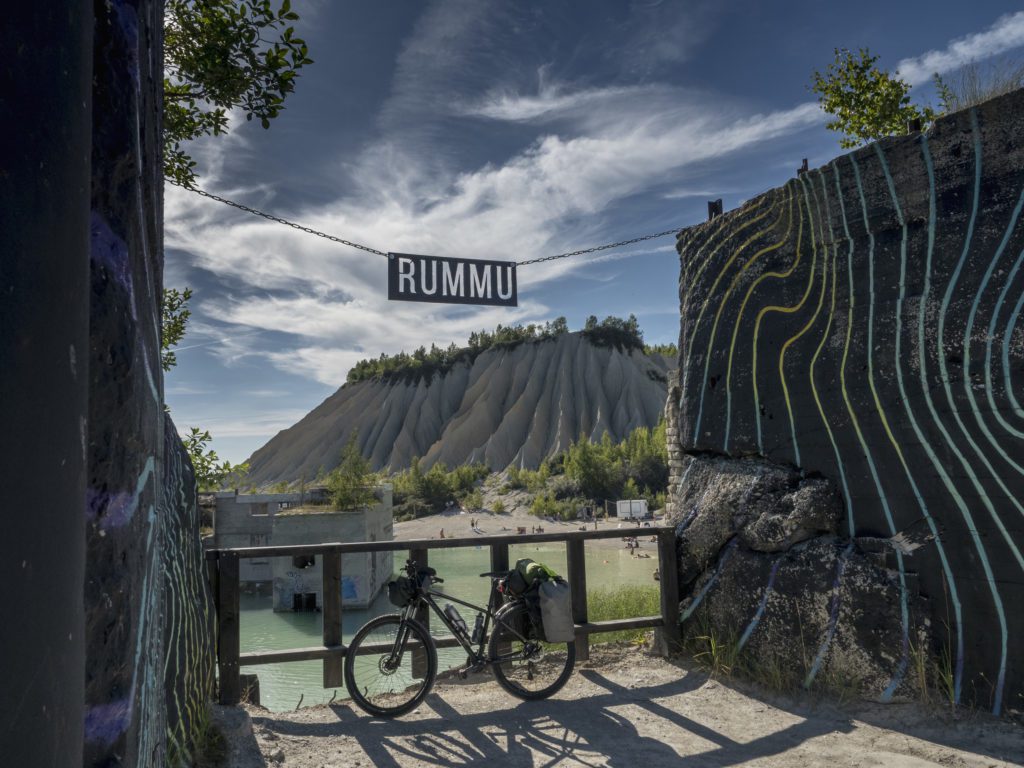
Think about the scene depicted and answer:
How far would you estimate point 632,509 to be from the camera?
1247 inches

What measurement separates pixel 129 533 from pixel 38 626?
19.1 inches

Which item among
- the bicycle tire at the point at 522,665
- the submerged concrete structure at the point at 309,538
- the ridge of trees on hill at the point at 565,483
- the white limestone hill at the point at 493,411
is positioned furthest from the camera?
the white limestone hill at the point at 493,411

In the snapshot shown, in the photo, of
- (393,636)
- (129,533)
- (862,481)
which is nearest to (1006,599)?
(862,481)

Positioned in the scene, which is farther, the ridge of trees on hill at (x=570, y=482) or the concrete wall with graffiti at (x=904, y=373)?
the ridge of trees on hill at (x=570, y=482)

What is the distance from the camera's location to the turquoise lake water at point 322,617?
1302 centimetres

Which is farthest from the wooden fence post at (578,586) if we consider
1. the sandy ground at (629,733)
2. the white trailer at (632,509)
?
the white trailer at (632,509)

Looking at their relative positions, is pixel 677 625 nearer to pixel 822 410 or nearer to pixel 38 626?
pixel 822 410

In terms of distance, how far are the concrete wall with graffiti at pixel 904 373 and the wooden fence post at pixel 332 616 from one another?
268 cm

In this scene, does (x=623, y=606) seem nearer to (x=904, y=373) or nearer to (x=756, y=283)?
(x=756, y=283)

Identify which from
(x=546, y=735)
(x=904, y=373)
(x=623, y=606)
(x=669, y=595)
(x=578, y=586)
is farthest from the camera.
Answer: (x=623, y=606)

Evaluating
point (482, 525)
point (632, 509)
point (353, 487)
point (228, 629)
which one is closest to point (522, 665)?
point (228, 629)

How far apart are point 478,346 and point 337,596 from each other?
66.7 metres

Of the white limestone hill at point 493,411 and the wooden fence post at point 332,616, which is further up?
the white limestone hill at point 493,411

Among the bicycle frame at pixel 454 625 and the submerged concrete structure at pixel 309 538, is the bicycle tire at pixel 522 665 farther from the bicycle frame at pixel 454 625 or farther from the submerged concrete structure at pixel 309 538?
the submerged concrete structure at pixel 309 538
